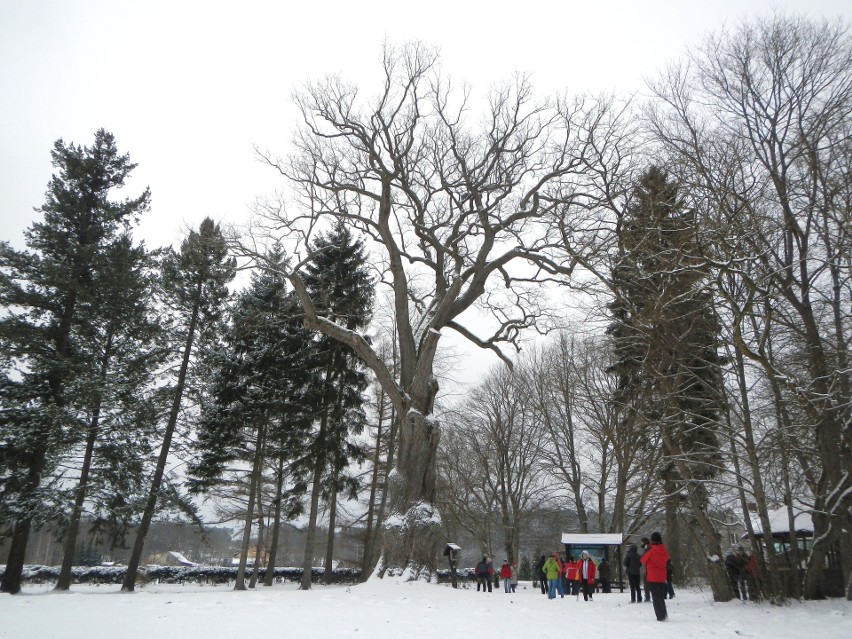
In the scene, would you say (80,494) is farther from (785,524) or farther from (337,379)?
(785,524)

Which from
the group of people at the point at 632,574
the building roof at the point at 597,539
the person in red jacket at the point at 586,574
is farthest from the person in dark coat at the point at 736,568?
the building roof at the point at 597,539

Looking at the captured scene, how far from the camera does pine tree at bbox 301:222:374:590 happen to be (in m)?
23.8

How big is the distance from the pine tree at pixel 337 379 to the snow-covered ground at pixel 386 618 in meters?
12.7

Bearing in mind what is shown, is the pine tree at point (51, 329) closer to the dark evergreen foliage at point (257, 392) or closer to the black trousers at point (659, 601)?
the dark evergreen foliage at point (257, 392)

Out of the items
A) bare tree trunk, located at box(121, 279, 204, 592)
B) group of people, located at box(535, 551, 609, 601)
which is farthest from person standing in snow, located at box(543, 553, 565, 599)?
bare tree trunk, located at box(121, 279, 204, 592)

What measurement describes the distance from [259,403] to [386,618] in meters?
17.4

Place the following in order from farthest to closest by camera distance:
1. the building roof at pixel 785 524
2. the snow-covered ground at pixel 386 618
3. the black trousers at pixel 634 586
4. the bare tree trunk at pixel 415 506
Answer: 1. the building roof at pixel 785 524
2. the bare tree trunk at pixel 415 506
3. the black trousers at pixel 634 586
4. the snow-covered ground at pixel 386 618

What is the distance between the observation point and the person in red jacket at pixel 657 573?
870 cm

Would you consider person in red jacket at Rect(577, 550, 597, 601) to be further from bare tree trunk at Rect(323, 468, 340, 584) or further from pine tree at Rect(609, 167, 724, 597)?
bare tree trunk at Rect(323, 468, 340, 584)

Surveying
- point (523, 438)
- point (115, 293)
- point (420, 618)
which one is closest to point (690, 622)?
point (420, 618)

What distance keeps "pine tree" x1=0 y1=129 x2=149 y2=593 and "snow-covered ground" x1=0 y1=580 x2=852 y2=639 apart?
29.7ft

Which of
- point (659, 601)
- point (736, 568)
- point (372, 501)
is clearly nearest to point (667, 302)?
point (659, 601)

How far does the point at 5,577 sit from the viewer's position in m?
17.4

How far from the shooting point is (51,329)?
2006 centimetres
